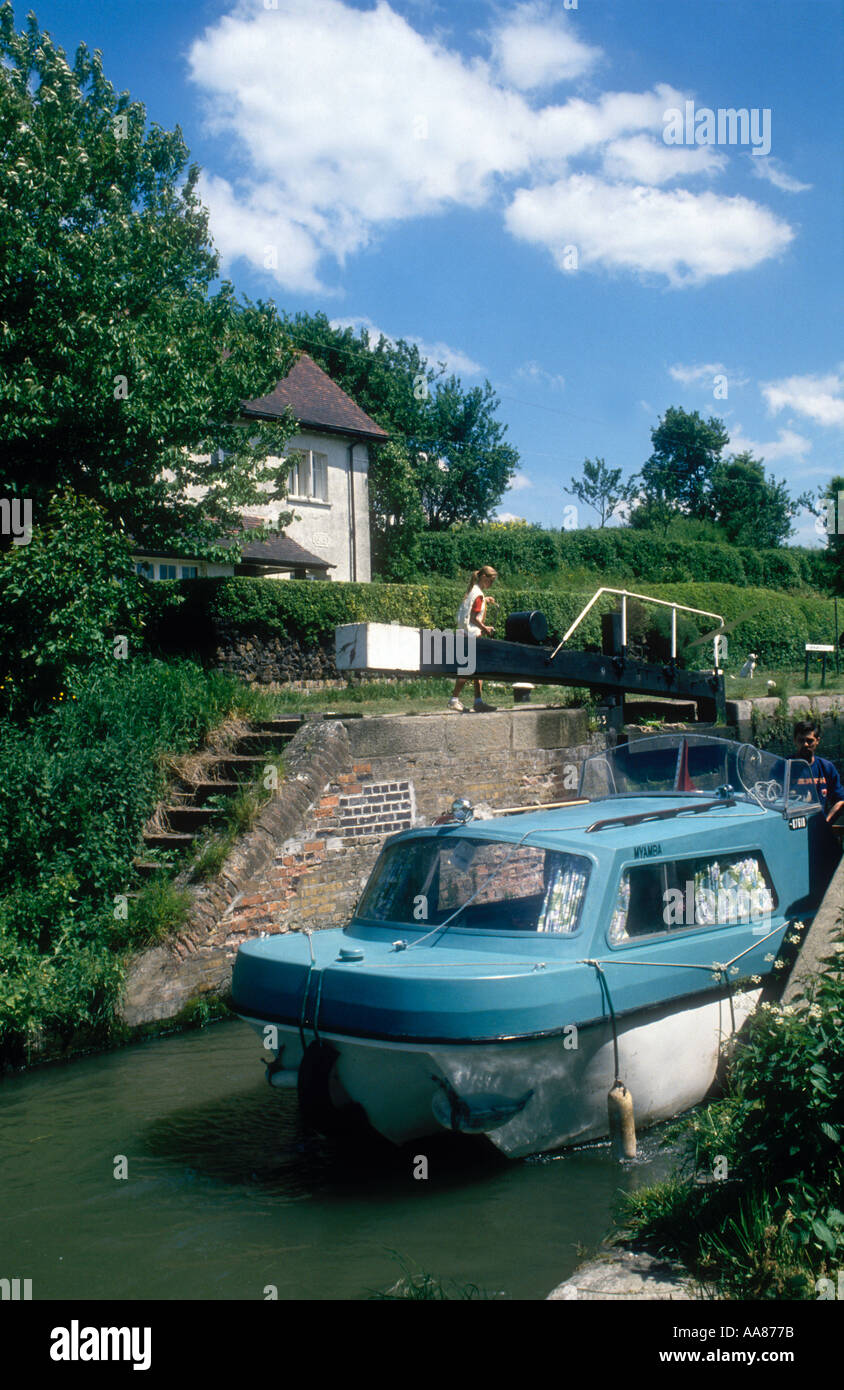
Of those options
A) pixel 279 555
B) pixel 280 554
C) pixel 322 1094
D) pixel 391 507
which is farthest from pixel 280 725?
pixel 391 507

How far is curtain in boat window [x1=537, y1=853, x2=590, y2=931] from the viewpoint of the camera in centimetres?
614

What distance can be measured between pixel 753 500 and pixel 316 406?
32954mm

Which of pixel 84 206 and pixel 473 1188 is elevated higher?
pixel 84 206

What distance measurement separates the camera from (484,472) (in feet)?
152

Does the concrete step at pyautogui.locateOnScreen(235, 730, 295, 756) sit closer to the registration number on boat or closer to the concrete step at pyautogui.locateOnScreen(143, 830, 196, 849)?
the concrete step at pyautogui.locateOnScreen(143, 830, 196, 849)

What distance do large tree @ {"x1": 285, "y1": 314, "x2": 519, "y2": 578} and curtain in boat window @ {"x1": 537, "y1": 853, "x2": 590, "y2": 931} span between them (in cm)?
2632

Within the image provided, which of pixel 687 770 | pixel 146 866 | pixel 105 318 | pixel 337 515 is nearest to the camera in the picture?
pixel 687 770

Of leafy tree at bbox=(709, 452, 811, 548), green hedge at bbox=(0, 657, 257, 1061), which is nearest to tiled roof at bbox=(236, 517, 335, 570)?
green hedge at bbox=(0, 657, 257, 1061)

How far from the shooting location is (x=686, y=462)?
195ft

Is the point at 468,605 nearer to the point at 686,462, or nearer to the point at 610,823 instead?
the point at 610,823
